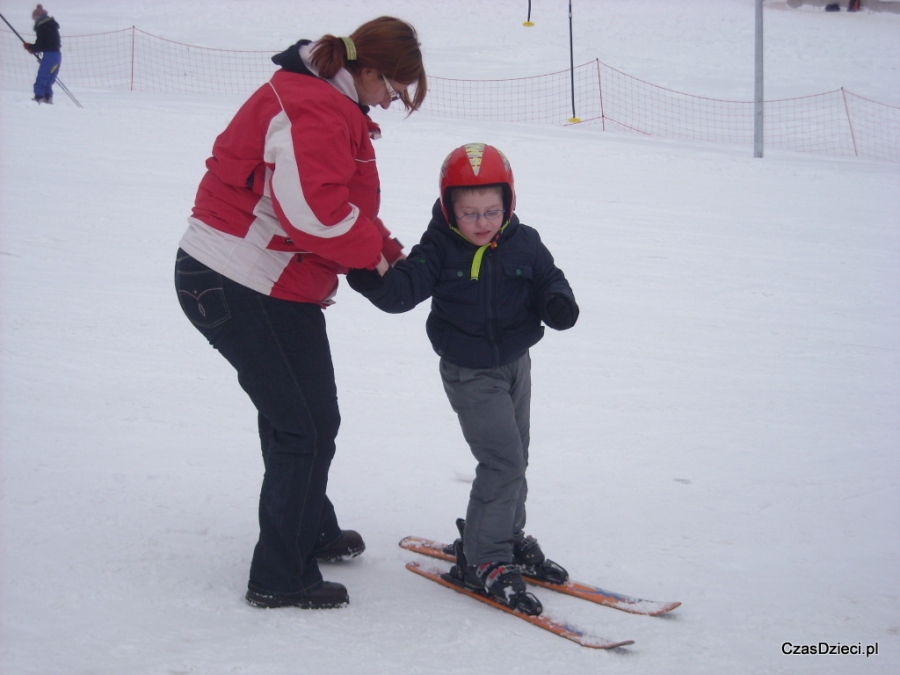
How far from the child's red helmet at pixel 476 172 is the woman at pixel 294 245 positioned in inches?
9.1

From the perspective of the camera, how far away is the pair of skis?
96.7 inches

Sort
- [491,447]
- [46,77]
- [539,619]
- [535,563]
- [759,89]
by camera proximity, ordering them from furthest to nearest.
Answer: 1. [759,89]
2. [46,77]
3. [535,563]
4. [491,447]
5. [539,619]

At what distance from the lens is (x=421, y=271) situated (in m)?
2.59

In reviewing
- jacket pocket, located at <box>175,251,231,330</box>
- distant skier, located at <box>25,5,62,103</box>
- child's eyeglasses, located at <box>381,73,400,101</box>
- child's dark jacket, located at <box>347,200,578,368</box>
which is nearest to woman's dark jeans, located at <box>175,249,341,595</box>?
jacket pocket, located at <box>175,251,231,330</box>

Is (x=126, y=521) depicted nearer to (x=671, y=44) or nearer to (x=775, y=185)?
(x=775, y=185)

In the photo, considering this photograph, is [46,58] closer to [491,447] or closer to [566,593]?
[491,447]

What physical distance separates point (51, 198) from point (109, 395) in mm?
4402

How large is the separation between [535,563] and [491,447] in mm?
449

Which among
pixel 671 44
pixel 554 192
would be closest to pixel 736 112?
pixel 671 44

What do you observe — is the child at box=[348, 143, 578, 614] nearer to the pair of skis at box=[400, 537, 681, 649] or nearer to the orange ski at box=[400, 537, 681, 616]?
the pair of skis at box=[400, 537, 681, 649]

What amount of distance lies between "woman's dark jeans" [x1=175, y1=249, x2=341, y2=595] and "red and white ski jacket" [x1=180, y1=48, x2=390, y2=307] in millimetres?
57

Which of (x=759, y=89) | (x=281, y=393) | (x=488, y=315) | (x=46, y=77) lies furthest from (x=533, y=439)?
(x=46, y=77)

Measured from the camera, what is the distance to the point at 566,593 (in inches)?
109

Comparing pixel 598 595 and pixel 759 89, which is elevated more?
pixel 759 89
